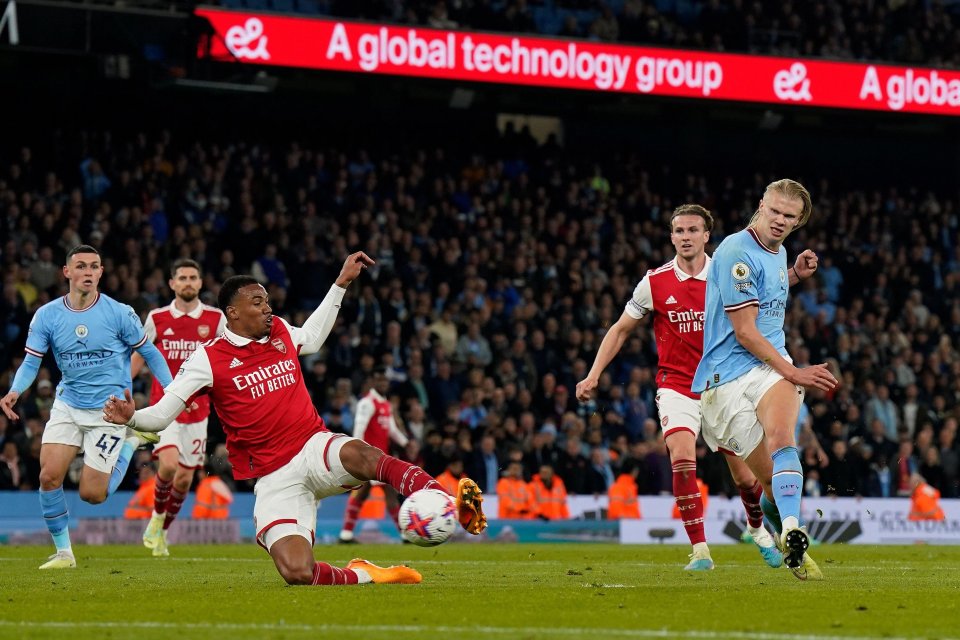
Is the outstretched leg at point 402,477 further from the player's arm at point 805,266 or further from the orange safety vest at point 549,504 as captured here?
the orange safety vest at point 549,504

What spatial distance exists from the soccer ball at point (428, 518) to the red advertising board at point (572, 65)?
54.3 feet

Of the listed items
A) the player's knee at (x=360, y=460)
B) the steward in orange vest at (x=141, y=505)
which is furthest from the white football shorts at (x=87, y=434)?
the steward in orange vest at (x=141, y=505)

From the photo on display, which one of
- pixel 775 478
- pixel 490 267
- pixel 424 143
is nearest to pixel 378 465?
pixel 775 478

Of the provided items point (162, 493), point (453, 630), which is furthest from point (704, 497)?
point (453, 630)

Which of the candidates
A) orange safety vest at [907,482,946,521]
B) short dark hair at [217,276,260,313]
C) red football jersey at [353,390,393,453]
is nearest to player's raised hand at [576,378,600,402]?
short dark hair at [217,276,260,313]

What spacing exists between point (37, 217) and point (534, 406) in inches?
328

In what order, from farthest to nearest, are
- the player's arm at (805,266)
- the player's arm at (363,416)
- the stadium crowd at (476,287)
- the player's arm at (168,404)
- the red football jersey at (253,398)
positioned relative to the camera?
the stadium crowd at (476,287) → the player's arm at (363,416) → the player's arm at (805,266) → the red football jersey at (253,398) → the player's arm at (168,404)

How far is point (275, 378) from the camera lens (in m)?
10.5

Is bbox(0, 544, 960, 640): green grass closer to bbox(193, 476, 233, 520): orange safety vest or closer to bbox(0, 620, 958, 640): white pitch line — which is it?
bbox(0, 620, 958, 640): white pitch line

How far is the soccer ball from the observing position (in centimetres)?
917

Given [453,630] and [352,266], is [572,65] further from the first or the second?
[453,630]

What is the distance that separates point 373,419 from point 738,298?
10688mm

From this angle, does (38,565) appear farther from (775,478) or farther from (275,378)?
(775,478)

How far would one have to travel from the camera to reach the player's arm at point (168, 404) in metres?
9.79
